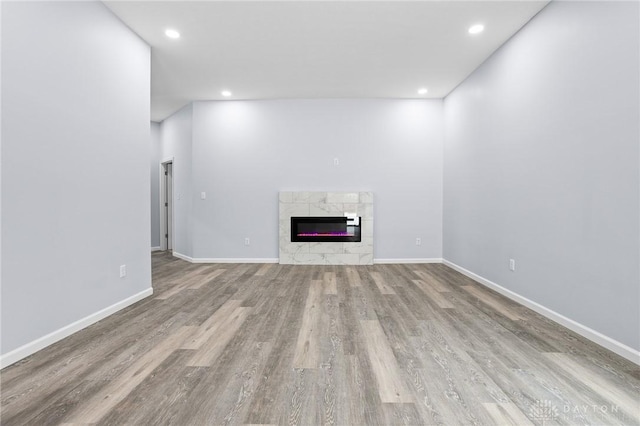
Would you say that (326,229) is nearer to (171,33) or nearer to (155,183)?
(171,33)

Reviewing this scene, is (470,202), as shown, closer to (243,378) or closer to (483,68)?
(483,68)

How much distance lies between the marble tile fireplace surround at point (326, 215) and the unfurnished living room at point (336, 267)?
313 millimetres

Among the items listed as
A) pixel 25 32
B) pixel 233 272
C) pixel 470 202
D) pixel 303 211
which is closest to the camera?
pixel 25 32

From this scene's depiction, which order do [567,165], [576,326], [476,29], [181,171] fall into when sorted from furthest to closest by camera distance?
[181,171] → [476,29] → [567,165] → [576,326]

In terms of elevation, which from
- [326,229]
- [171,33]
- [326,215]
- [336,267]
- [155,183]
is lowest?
[336,267]

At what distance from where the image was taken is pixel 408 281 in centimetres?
400

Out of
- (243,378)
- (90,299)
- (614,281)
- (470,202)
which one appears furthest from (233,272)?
(614,281)

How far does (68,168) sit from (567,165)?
4112 mm

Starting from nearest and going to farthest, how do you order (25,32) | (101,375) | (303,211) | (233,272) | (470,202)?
1. (101,375)
2. (25,32)
3. (470,202)
4. (233,272)
5. (303,211)

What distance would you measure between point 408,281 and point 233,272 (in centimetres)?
262

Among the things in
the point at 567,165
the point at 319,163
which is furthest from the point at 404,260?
the point at 567,165

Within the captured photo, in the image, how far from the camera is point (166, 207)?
669 cm

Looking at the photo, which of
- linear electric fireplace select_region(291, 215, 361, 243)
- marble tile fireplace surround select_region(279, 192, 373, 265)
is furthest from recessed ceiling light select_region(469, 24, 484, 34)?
linear electric fireplace select_region(291, 215, 361, 243)

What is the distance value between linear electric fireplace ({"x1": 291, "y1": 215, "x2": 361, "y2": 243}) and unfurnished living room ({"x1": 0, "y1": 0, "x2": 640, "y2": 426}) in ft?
1.92
